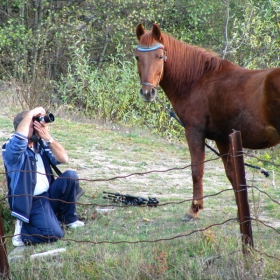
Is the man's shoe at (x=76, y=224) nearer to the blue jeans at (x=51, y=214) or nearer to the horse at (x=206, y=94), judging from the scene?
the blue jeans at (x=51, y=214)

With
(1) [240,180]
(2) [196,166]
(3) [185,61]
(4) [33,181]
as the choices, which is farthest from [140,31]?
(1) [240,180]

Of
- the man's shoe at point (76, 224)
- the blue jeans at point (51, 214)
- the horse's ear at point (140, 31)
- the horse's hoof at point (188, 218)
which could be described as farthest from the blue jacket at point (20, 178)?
the horse's ear at point (140, 31)

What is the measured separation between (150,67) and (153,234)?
1815 millimetres

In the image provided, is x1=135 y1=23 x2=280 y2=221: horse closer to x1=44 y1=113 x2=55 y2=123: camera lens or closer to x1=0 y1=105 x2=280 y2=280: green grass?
x1=0 y1=105 x2=280 y2=280: green grass

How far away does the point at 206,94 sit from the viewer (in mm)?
5430

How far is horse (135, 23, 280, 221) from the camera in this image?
4969mm

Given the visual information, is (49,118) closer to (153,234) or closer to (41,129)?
(41,129)

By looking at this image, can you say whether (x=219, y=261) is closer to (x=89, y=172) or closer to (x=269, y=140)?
(x=269, y=140)

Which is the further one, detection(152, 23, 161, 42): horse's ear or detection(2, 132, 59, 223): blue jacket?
detection(152, 23, 161, 42): horse's ear

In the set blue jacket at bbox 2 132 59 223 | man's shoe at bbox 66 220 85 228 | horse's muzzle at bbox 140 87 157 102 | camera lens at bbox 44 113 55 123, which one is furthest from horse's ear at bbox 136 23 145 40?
man's shoe at bbox 66 220 85 228

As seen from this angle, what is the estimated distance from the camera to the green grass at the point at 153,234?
160 inches

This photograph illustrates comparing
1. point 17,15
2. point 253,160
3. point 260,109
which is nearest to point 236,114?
point 260,109

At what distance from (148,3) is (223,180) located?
8198 mm

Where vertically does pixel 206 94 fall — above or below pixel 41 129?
above
